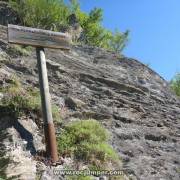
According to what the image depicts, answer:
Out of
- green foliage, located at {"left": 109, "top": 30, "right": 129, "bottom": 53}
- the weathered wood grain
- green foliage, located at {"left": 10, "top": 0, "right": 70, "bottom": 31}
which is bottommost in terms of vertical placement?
the weathered wood grain

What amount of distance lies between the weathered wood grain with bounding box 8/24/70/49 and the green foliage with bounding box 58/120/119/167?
5.94 feet

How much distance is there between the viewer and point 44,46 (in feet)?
33.9

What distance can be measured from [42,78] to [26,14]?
14.8 m

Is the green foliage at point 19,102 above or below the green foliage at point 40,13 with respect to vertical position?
Result: below

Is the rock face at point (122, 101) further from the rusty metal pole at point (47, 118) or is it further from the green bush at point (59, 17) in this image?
the green bush at point (59, 17)

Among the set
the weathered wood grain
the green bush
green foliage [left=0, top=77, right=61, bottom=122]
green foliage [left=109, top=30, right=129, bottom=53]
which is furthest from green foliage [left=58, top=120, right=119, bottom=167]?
green foliage [left=109, top=30, right=129, bottom=53]

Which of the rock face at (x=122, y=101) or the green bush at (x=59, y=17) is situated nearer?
the rock face at (x=122, y=101)

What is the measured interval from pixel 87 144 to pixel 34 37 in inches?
101

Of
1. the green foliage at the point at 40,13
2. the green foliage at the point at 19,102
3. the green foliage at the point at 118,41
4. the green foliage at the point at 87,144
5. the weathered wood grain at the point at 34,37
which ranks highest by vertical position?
the green foliage at the point at 118,41

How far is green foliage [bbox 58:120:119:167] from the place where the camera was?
9.43 meters

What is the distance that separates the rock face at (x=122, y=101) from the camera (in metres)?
10.4

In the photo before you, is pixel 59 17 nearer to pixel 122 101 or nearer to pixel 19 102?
pixel 122 101

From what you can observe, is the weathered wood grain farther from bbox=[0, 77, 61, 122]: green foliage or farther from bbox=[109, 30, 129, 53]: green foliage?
bbox=[109, 30, 129, 53]: green foliage

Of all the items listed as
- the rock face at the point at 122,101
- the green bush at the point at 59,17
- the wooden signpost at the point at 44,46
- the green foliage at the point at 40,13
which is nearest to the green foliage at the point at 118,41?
the green bush at the point at 59,17
